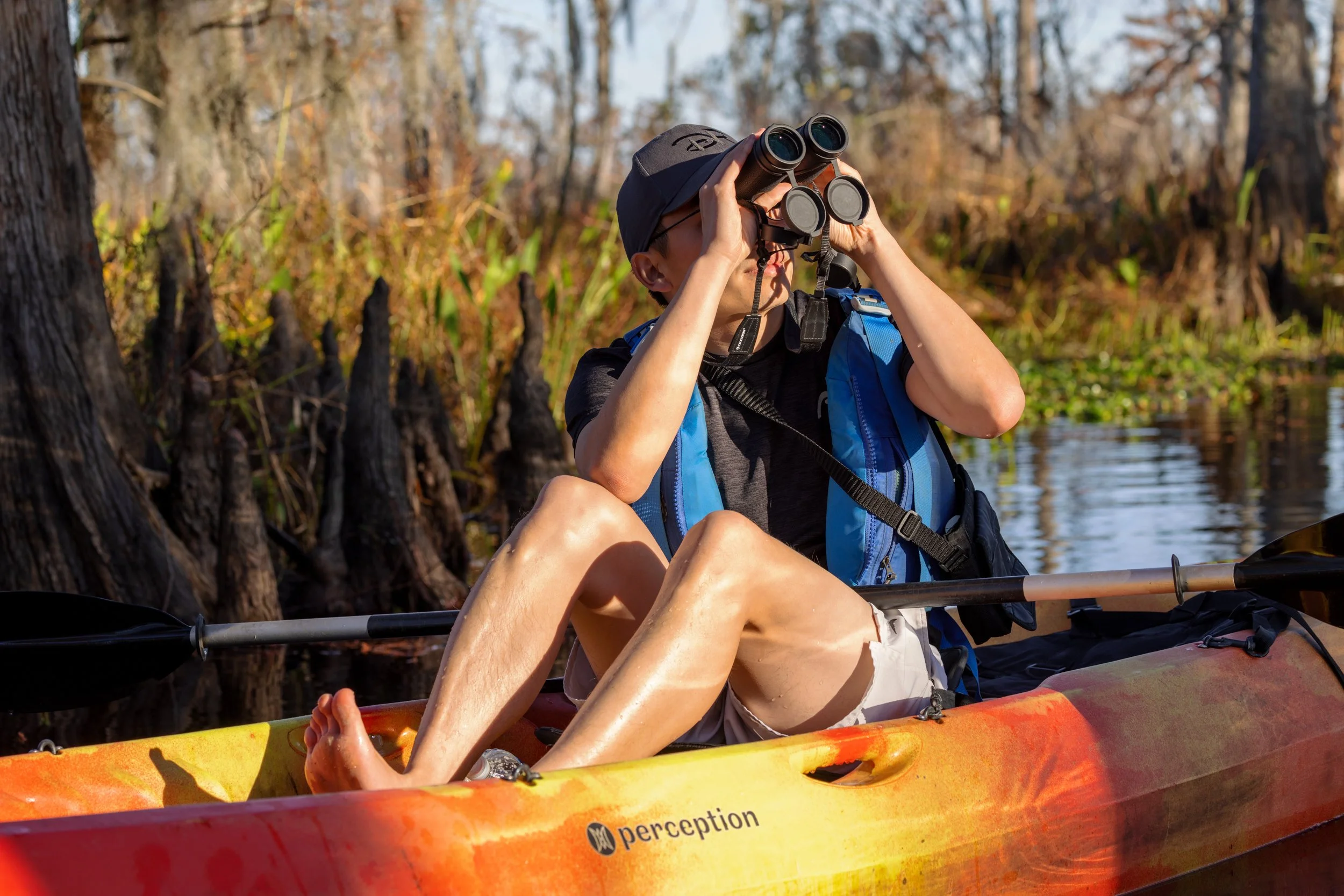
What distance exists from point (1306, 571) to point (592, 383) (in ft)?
4.80

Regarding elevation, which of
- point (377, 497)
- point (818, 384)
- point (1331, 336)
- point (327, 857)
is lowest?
point (1331, 336)

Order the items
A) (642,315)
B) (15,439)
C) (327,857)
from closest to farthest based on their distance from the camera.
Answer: (327,857)
(15,439)
(642,315)

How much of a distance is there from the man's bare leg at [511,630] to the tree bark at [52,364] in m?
2.38

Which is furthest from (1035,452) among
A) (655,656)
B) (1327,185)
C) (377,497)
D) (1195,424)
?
(1327,185)

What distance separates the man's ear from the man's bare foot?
1087 millimetres

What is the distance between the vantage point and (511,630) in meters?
2.51

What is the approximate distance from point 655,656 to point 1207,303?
1424 cm

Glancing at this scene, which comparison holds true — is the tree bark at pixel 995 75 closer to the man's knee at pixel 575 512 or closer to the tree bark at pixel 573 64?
the tree bark at pixel 573 64


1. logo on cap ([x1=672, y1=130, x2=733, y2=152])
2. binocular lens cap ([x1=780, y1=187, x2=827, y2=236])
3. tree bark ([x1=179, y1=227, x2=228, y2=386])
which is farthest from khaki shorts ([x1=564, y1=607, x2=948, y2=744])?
tree bark ([x1=179, y1=227, x2=228, y2=386])

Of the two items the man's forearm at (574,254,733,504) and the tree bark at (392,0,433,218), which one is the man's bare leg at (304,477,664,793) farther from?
the tree bark at (392,0,433,218)

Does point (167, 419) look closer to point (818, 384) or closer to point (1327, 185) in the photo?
point (818, 384)

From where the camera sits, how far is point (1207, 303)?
1535 centimetres

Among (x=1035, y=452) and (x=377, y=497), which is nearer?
(x=377, y=497)

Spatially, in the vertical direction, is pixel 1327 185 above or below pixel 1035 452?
above
